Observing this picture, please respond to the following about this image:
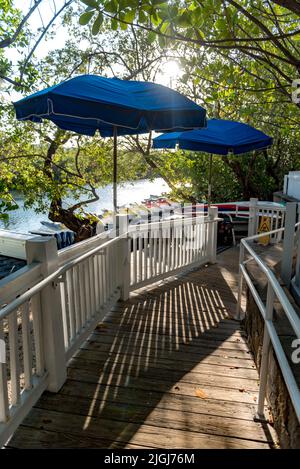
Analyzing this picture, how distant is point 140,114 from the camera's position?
3047 millimetres

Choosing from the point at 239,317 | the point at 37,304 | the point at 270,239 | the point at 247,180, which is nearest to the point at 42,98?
the point at 37,304

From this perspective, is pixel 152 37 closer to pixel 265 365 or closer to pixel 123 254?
pixel 265 365

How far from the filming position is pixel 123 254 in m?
3.87

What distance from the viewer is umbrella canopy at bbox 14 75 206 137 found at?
9.04ft

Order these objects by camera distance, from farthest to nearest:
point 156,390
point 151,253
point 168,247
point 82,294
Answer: point 168,247
point 151,253
point 82,294
point 156,390

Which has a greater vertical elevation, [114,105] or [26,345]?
[114,105]

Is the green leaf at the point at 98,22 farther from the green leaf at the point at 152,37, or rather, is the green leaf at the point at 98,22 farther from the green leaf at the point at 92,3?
the green leaf at the point at 152,37

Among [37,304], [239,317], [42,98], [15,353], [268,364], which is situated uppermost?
[42,98]

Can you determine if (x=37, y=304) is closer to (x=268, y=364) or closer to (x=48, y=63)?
(x=268, y=364)

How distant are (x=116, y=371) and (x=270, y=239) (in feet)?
15.9

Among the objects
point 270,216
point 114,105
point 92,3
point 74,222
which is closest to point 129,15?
point 92,3

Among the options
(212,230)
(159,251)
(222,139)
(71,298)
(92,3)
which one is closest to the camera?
(92,3)

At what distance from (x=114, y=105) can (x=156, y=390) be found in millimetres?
2354

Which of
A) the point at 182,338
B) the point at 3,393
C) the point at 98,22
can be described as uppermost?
the point at 98,22
